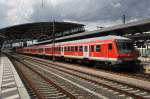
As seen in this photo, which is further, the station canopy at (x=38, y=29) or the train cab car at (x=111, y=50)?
the station canopy at (x=38, y=29)

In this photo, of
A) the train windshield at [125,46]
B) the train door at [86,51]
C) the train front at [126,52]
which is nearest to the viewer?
the train front at [126,52]

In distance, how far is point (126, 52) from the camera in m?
24.2

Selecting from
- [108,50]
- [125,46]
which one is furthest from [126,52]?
[108,50]

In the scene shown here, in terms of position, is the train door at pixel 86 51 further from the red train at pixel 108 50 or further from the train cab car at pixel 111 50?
the train cab car at pixel 111 50

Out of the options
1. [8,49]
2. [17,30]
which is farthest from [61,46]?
[8,49]

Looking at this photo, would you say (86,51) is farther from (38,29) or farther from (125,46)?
(38,29)

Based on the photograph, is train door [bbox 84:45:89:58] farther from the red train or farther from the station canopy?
the station canopy

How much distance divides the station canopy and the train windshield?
50908 millimetres

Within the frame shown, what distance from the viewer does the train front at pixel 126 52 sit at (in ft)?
77.8

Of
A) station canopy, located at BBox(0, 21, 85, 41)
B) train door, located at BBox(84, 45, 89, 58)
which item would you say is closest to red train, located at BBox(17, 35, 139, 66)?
train door, located at BBox(84, 45, 89, 58)

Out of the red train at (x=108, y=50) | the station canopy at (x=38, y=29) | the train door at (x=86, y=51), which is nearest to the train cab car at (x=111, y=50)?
the red train at (x=108, y=50)

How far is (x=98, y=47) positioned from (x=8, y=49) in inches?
4808

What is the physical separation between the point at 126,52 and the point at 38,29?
70.2 m

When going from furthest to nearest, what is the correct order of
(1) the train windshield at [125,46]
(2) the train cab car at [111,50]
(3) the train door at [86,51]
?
1. (3) the train door at [86,51]
2. (1) the train windshield at [125,46]
3. (2) the train cab car at [111,50]
